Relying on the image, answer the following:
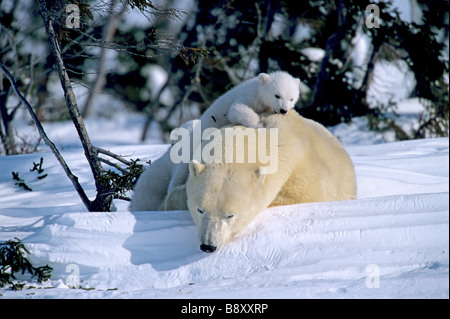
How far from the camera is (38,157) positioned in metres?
6.43

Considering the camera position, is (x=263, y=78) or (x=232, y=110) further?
(x=263, y=78)

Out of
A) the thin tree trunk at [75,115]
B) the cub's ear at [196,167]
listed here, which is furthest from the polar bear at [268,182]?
the thin tree trunk at [75,115]

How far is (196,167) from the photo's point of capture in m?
3.42

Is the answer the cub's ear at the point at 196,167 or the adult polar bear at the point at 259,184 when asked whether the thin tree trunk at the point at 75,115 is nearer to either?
the adult polar bear at the point at 259,184

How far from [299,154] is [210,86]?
8.67 m

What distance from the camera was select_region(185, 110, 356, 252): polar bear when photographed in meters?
3.28

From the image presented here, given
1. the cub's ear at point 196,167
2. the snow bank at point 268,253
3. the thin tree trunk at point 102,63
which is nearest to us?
the snow bank at point 268,253

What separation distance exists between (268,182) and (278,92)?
40.9 inches

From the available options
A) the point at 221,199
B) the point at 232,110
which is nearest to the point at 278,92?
the point at 232,110

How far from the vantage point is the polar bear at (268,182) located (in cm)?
328

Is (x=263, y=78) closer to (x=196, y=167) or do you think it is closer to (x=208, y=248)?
(x=196, y=167)

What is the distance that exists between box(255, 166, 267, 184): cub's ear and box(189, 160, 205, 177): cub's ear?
0.32m

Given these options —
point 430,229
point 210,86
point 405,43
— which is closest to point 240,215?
point 430,229
